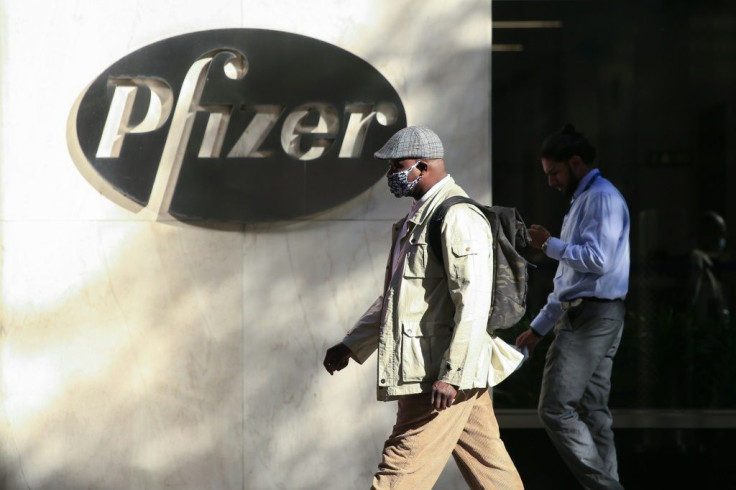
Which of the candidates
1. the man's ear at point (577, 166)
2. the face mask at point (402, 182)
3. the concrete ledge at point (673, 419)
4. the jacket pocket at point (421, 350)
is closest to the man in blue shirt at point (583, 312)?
the man's ear at point (577, 166)

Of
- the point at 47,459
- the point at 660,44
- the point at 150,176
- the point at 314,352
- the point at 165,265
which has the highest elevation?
the point at 660,44

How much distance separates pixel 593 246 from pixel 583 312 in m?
0.37

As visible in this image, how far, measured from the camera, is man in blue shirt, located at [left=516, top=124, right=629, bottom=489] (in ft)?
20.1

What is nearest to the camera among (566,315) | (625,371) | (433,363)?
(433,363)

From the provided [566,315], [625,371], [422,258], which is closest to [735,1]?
[625,371]

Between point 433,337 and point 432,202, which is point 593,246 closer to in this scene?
point 432,202

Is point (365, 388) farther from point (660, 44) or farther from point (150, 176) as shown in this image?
point (660, 44)

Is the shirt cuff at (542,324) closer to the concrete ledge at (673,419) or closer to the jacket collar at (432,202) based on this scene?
the jacket collar at (432,202)

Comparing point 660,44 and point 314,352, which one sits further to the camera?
point 660,44

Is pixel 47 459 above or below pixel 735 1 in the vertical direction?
below

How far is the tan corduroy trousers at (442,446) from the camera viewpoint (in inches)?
191

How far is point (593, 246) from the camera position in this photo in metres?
6.13

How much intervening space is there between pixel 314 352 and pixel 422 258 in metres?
1.76

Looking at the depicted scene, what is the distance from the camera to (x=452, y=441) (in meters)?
4.93
